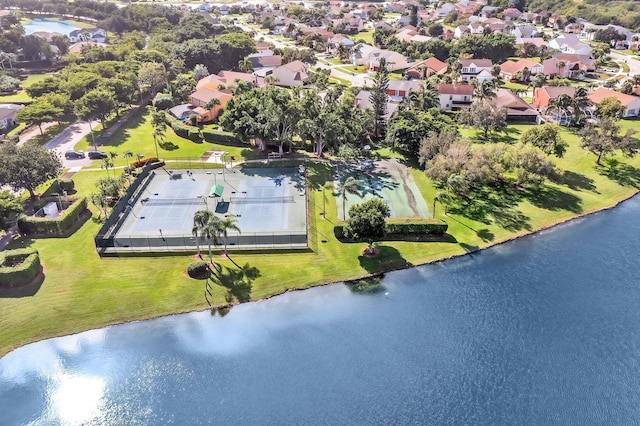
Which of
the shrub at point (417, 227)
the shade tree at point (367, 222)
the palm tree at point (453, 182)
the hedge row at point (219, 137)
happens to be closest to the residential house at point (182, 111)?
the hedge row at point (219, 137)

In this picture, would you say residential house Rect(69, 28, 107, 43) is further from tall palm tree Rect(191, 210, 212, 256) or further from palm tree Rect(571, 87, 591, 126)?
palm tree Rect(571, 87, 591, 126)

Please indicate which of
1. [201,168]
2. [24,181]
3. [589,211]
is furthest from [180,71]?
[589,211]

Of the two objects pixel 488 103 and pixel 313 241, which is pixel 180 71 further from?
pixel 313 241

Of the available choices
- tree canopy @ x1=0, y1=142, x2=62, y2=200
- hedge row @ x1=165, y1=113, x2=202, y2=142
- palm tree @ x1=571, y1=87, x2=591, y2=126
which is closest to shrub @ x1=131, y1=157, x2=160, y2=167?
hedge row @ x1=165, y1=113, x2=202, y2=142

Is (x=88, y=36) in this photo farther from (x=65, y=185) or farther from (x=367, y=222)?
(x=367, y=222)

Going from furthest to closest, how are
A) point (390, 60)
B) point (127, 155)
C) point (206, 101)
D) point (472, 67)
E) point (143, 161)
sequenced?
1. point (390, 60)
2. point (472, 67)
3. point (206, 101)
4. point (143, 161)
5. point (127, 155)

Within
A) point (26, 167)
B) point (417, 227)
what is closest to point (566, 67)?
point (417, 227)
